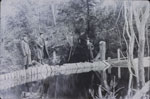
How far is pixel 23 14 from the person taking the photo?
5.75 feet

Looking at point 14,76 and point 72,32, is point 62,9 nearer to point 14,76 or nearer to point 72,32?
point 72,32

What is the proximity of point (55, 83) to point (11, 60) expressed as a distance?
0.32 m

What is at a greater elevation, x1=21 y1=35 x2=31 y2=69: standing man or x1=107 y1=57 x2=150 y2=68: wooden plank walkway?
x1=21 y1=35 x2=31 y2=69: standing man

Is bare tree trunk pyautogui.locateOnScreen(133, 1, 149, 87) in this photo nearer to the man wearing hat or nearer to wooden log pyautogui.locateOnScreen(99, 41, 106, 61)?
wooden log pyautogui.locateOnScreen(99, 41, 106, 61)

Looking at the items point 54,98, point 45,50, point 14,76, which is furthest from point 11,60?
point 54,98

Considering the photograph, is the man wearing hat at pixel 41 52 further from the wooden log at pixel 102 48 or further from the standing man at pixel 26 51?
the wooden log at pixel 102 48

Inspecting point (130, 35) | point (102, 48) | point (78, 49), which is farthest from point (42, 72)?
point (130, 35)

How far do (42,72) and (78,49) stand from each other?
0.26 metres

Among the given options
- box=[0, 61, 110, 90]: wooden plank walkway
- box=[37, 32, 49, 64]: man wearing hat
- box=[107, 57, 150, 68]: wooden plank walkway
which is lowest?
box=[0, 61, 110, 90]: wooden plank walkway

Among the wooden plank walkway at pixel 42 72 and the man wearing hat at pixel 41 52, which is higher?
the man wearing hat at pixel 41 52

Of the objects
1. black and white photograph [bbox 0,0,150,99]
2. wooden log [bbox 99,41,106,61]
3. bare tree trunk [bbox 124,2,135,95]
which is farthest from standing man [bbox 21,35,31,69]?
bare tree trunk [bbox 124,2,135,95]

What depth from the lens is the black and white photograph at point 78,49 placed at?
5.45 ft

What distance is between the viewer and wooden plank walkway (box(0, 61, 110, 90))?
66.6 inches

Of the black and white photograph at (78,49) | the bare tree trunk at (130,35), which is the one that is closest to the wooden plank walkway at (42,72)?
the black and white photograph at (78,49)
